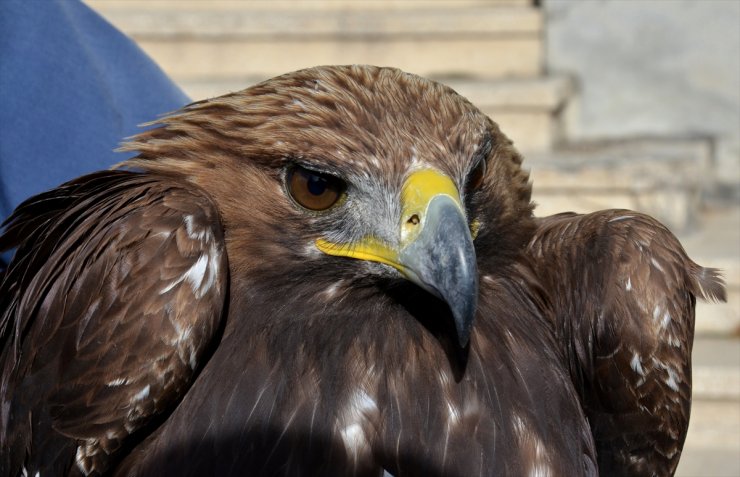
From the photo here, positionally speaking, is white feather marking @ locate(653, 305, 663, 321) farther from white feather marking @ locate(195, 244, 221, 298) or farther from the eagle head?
white feather marking @ locate(195, 244, 221, 298)

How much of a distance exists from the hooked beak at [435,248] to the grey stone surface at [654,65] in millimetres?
4197

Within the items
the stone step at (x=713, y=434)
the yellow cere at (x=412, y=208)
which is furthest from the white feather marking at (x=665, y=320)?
the stone step at (x=713, y=434)

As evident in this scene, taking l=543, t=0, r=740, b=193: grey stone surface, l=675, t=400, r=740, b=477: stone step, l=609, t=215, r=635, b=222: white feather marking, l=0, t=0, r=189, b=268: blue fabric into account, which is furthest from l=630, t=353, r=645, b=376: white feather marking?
l=543, t=0, r=740, b=193: grey stone surface

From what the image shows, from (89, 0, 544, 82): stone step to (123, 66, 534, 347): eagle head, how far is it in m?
3.91

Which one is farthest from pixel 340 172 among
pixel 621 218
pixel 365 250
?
pixel 621 218

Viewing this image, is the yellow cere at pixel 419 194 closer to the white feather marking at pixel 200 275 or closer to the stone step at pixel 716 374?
the white feather marking at pixel 200 275

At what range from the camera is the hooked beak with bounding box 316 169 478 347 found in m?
1.80

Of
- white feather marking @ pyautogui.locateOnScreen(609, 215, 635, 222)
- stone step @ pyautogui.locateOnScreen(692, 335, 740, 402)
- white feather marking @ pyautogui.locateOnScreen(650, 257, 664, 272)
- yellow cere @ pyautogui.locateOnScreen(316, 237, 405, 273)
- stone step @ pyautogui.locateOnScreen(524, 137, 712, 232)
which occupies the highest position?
yellow cere @ pyautogui.locateOnScreen(316, 237, 405, 273)

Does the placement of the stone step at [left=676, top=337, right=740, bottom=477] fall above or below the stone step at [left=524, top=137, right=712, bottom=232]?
below

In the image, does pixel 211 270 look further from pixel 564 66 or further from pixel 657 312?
pixel 564 66

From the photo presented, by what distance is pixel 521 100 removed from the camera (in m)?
5.53

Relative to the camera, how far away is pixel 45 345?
195cm

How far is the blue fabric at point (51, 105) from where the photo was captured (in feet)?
8.20

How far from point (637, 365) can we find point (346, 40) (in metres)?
4.26
